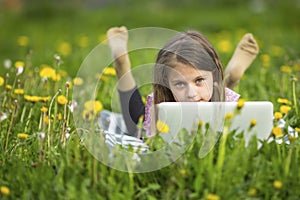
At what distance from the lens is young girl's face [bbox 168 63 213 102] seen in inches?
96.7

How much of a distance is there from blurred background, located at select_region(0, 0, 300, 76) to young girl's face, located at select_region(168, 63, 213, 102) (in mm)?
2109

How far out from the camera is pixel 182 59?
2.55m

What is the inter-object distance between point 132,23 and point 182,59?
4453 millimetres

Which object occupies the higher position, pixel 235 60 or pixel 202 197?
pixel 235 60

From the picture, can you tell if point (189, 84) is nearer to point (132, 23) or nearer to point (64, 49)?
point (64, 49)

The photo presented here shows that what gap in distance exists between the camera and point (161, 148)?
6.37 feet

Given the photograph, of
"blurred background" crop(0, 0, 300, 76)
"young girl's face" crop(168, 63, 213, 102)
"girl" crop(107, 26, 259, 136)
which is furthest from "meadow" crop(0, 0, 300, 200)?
"blurred background" crop(0, 0, 300, 76)

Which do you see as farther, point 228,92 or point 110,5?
point 110,5

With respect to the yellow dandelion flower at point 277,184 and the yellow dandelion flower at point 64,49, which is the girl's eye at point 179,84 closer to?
the yellow dandelion flower at point 277,184

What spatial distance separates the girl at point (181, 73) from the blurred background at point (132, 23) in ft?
4.95

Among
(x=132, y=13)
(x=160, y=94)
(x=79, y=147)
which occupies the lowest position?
(x=79, y=147)

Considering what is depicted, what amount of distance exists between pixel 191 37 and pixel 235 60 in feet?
1.64

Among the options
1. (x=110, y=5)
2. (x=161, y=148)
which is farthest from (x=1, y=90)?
(x=110, y=5)

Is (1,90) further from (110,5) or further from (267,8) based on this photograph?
(110,5)
